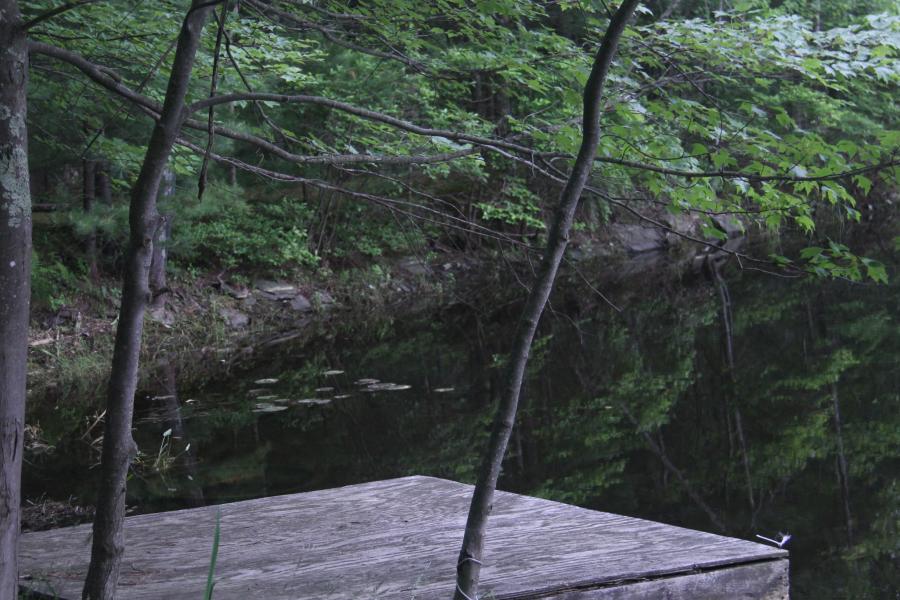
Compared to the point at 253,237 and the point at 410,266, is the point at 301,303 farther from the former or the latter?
the point at 410,266

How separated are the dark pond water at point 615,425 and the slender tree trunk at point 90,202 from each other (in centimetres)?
274

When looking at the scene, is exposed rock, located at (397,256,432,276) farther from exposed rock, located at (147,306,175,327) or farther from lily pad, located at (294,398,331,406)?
lily pad, located at (294,398,331,406)

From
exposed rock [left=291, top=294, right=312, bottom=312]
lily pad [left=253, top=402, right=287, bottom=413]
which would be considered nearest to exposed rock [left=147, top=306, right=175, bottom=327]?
exposed rock [left=291, top=294, right=312, bottom=312]

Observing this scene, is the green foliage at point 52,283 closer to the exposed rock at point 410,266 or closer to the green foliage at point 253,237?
the green foliage at point 253,237

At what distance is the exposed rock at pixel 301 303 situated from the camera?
1565 centimetres

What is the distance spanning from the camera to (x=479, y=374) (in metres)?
11.3

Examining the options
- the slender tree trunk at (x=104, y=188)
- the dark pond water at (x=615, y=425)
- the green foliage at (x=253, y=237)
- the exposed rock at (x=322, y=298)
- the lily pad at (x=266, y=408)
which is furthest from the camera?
the exposed rock at (x=322, y=298)

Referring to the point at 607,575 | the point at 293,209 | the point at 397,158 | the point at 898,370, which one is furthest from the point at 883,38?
the point at 293,209

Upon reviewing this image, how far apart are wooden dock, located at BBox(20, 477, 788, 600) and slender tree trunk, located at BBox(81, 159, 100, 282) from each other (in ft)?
27.1

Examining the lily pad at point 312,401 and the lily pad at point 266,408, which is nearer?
the lily pad at point 266,408

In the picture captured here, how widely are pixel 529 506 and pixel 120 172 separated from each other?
376 inches

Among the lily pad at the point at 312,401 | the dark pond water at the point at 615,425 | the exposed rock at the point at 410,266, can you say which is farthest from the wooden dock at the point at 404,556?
the exposed rock at the point at 410,266

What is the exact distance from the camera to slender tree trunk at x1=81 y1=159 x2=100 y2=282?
469 inches

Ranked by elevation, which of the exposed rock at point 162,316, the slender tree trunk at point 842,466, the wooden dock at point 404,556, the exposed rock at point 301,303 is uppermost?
the wooden dock at point 404,556
